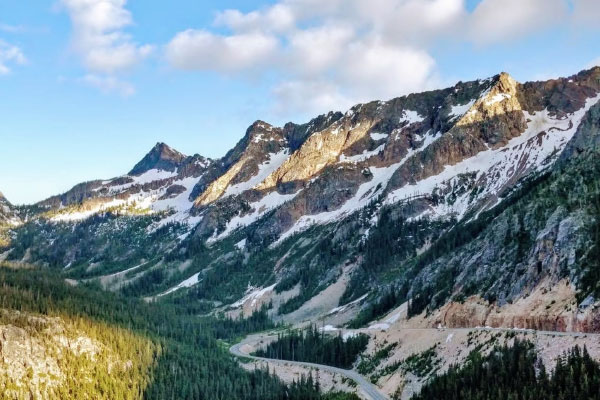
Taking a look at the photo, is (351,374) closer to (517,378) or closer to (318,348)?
(318,348)

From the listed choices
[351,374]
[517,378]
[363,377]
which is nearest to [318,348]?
[351,374]

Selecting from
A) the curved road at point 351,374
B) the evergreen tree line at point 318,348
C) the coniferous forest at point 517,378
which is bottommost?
the curved road at point 351,374

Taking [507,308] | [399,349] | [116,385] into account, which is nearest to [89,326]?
[116,385]

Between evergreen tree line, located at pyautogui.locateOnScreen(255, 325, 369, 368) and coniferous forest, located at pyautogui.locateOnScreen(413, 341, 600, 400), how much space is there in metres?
54.9

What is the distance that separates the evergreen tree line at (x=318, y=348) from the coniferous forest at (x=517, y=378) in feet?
180

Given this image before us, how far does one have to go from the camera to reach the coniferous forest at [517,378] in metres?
67.1

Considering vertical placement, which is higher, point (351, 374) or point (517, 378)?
point (517, 378)

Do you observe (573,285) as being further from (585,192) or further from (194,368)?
(194,368)

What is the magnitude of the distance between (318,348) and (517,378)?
91763 mm

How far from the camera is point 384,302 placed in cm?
18375

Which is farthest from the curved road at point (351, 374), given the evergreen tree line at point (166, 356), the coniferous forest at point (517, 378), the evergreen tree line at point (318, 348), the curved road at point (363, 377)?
the coniferous forest at point (517, 378)

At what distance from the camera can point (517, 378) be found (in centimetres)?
7600

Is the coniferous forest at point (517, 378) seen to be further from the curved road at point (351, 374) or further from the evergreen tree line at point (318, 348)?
the evergreen tree line at point (318, 348)

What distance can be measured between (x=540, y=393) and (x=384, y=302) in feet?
377
